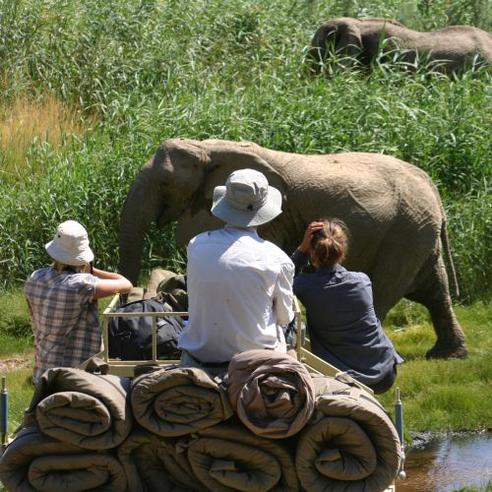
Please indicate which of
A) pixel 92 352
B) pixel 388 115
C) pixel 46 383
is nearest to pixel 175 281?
pixel 92 352

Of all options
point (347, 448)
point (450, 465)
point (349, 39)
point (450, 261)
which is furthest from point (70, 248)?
point (349, 39)

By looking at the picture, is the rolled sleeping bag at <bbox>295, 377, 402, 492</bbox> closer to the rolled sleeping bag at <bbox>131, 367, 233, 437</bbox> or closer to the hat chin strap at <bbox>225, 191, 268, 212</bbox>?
the rolled sleeping bag at <bbox>131, 367, 233, 437</bbox>

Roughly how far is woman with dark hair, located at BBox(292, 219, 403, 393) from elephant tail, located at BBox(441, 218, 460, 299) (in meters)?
3.95

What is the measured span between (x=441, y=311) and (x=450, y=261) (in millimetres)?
392

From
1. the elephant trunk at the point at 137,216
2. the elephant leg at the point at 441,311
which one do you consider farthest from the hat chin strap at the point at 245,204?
the elephant leg at the point at 441,311

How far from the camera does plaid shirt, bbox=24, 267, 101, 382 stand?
24.9 feet

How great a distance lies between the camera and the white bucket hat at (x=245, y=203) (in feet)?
21.7

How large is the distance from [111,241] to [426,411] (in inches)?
168

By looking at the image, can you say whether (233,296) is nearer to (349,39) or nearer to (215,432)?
(215,432)

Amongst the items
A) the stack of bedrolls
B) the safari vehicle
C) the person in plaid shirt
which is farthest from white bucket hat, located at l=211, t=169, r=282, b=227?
the person in plaid shirt

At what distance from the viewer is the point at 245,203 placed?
261 inches

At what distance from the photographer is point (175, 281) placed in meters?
9.05

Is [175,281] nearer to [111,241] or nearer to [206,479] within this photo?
[206,479]

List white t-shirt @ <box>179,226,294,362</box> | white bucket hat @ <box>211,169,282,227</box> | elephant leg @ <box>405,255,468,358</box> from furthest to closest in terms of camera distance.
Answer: elephant leg @ <box>405,255,468,358</box>, white bucket hat @ <box>211,169,282,227</box>, white t-shirt @ <box>179,226,294,362</box>
